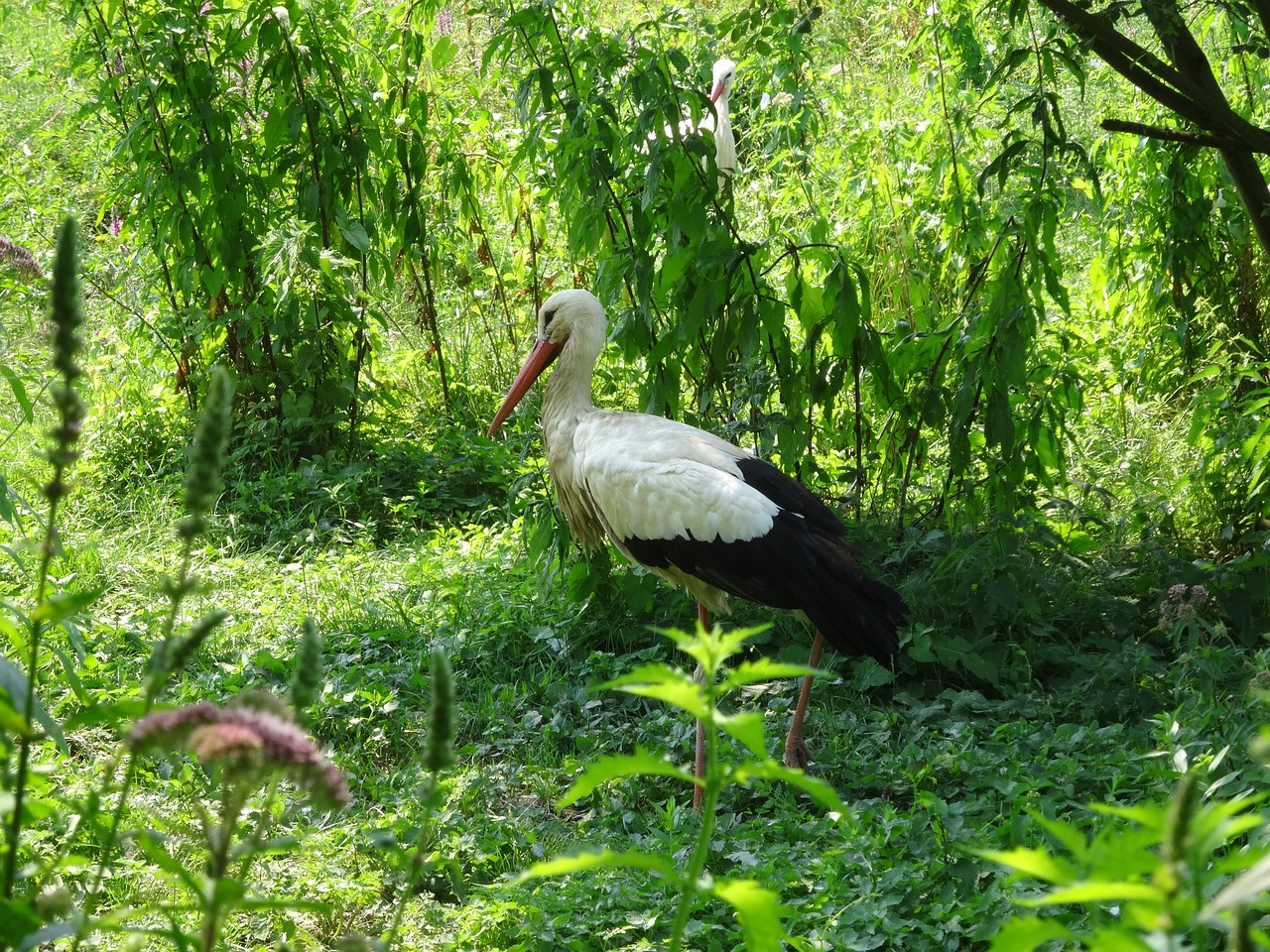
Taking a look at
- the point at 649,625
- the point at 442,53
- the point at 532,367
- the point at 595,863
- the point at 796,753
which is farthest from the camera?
the point at 442,53

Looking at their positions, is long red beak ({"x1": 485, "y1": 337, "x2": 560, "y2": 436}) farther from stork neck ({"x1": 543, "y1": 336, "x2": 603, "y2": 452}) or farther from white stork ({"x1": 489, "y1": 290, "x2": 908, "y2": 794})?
white stork ({"x1": 489, "y1": 290, "x2": 908, "y2": 794})

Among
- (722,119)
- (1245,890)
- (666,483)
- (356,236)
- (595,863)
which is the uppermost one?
(722,119)

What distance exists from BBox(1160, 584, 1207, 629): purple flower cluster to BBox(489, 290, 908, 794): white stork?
698mm

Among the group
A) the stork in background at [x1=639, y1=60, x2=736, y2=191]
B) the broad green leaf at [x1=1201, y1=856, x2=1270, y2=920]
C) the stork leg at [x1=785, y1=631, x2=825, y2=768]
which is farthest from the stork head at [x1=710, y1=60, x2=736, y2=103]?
the broad green leaf at [x1=1201, y1=856, x2=1270, y2=920]

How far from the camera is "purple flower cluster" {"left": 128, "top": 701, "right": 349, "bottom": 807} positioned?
2.95 ft

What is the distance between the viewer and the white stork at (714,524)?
335cm

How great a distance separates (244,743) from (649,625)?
6.50 feet

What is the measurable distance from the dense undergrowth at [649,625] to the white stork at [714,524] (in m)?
0.26

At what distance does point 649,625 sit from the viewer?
9.36 feet

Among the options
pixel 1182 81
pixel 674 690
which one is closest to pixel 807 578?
pixel 1182 81

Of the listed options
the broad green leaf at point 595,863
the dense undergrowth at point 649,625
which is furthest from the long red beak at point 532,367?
the broad green leaf at point 595,863

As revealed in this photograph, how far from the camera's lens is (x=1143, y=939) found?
79 centimetres

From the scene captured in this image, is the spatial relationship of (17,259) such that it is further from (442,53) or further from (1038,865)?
(1038,865)

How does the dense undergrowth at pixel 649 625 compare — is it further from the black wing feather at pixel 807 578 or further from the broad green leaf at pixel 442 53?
the broad green leaf at pixel 442 53
